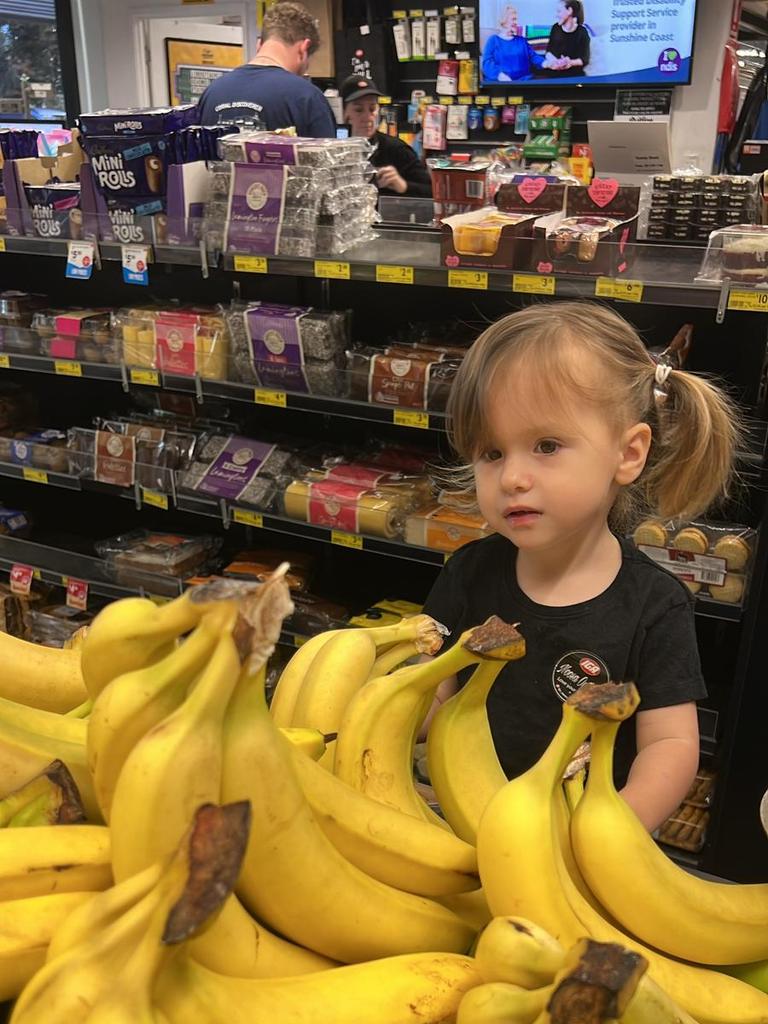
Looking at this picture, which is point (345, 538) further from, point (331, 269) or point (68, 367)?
point (68, 367)

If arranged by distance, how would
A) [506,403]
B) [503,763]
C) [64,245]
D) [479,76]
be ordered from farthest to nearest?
[479,76]
[64,245]
[503,763]
[506,403]

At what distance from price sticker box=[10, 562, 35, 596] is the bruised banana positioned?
2.83 meters

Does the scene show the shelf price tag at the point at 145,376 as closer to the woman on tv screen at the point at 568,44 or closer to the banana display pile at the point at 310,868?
the banana display pile at the point at 310,868

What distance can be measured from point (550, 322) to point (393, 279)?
3.55 ft

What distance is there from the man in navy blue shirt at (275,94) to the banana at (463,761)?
311 cm

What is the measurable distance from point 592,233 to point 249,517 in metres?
1.29

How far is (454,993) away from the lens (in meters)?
0.63

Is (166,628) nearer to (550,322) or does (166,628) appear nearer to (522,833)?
(522,833)

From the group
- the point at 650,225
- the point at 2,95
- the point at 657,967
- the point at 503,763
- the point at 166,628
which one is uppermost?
the point at 2,95

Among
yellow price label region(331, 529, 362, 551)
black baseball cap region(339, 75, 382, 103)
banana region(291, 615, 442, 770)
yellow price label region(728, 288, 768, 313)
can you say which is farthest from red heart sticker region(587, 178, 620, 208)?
black baseball cap region(339, 75, 382, 103)

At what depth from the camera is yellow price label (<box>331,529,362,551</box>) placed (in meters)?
2.58

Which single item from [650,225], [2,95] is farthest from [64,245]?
[2,95]

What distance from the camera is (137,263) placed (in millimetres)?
2615

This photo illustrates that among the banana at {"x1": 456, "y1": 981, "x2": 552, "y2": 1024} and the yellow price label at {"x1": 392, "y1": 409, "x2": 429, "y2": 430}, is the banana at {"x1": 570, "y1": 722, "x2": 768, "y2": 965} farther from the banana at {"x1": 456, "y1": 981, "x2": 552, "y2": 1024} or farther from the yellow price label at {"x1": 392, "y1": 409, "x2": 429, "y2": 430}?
the yellow price label at {"x1": 392, "y1": 409, "x2": 429, "y2": 430}
